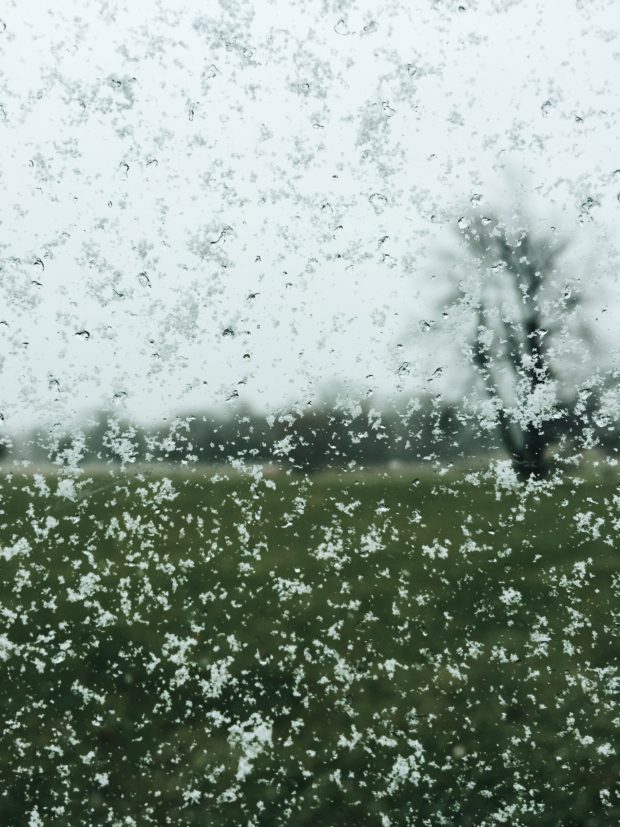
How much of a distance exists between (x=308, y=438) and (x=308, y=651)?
0.51 meters

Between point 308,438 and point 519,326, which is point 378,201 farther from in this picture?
point 308,438

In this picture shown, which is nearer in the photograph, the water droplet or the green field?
the green field

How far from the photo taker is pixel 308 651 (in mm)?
1778

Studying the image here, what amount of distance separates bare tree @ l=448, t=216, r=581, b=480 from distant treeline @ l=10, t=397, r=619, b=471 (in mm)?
56

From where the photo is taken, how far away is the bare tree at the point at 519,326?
194cm

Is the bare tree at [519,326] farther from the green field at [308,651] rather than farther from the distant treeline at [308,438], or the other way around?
the green field at [308,651]

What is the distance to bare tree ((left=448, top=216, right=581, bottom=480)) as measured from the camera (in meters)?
1.94

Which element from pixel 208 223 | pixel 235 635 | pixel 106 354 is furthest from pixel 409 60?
pixel 235 635

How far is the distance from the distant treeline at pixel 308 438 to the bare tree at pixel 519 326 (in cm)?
6

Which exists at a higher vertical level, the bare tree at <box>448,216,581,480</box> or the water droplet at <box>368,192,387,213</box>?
the water droplet at <box>368,192,387,213</box>

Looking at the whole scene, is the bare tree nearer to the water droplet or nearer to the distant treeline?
the distant treeline

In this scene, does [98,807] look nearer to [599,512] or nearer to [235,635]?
[235,635]

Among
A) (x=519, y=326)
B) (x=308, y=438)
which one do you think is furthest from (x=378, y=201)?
(x=308, y=438)

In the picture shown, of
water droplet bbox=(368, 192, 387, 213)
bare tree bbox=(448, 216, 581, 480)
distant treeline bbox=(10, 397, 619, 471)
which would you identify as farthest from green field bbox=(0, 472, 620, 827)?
water droplet bbox=(368, 192, 387, 213)
